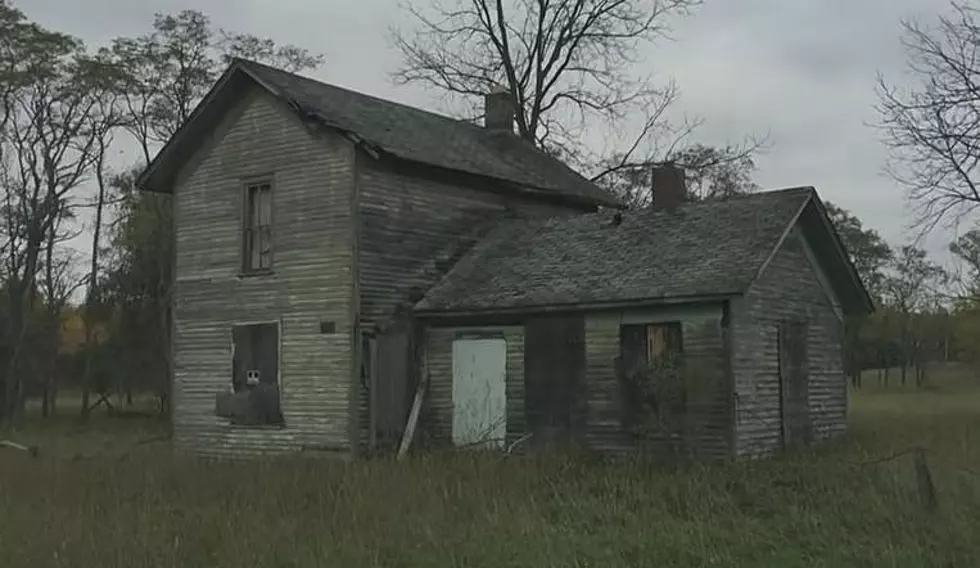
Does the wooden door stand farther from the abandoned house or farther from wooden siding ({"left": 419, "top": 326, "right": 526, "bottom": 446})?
wooden siding ({"left": 419, "top": 326, "right": 526, "bottom": 446})

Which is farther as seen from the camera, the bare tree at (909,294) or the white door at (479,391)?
the bare tree at (909,294)

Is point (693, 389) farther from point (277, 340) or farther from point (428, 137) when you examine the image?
point (428, 137)

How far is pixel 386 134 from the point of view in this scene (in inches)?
856

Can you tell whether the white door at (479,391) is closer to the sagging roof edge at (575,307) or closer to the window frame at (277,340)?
the sagging roof edge at (575,307)

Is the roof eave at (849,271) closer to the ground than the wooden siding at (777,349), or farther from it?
farther from it

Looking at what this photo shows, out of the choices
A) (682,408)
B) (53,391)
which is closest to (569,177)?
(682,408)

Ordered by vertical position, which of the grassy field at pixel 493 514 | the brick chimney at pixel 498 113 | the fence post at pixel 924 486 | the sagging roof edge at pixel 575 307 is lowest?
the grassy field at pixel 493 514

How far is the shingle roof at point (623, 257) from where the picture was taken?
18234 mm

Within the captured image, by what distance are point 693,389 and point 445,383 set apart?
16.4 ft

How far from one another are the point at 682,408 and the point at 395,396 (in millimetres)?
5526

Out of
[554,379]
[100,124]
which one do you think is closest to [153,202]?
[100,124]

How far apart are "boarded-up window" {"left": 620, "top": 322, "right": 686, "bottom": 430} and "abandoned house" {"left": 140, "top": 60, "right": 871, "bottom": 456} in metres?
0.04

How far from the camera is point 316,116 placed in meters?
20.4

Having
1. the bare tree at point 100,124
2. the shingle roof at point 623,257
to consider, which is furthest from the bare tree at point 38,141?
the shingle roof at point 623,257
